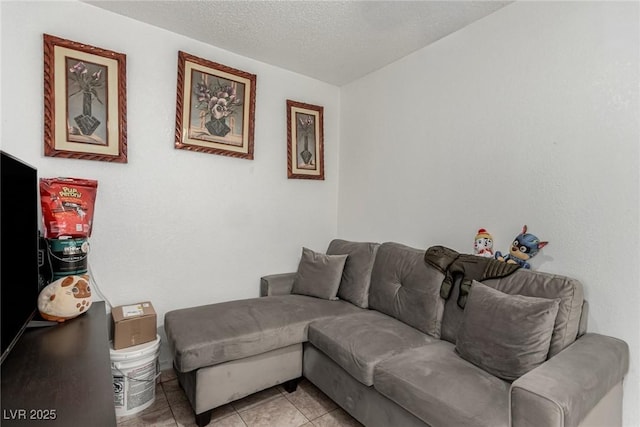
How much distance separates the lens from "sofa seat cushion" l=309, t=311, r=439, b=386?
1685 mm

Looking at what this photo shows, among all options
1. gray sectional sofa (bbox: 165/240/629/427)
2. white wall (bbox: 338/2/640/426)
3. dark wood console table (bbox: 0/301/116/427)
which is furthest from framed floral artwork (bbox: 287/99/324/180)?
dark wood console table (bbox: 0/301/116/427)

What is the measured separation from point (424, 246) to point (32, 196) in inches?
94.6

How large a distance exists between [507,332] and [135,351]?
6.70 ft

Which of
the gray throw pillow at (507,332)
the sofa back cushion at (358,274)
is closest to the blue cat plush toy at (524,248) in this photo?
the gray throw pillow at (507,332)

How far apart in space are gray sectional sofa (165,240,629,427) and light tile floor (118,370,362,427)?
0.13 metres

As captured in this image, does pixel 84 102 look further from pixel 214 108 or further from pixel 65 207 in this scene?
pixel 214 108

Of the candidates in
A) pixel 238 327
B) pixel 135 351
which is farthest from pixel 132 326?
pixel 238 327

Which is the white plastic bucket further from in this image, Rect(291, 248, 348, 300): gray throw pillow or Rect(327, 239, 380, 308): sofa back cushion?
Rect(327, 239, 380, 308): sofa back cushion

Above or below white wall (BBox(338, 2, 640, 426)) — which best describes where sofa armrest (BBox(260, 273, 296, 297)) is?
below

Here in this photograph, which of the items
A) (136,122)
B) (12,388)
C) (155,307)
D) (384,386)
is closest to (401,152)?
(384,386)

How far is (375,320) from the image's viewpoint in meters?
2.13

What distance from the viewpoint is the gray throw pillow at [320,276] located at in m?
2.58

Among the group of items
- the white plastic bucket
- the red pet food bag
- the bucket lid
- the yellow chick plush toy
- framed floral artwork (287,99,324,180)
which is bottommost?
the white plastic bucket

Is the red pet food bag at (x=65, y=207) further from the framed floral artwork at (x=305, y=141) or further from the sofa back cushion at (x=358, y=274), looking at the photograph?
the sofa back cushion at (x=358, y=274)
